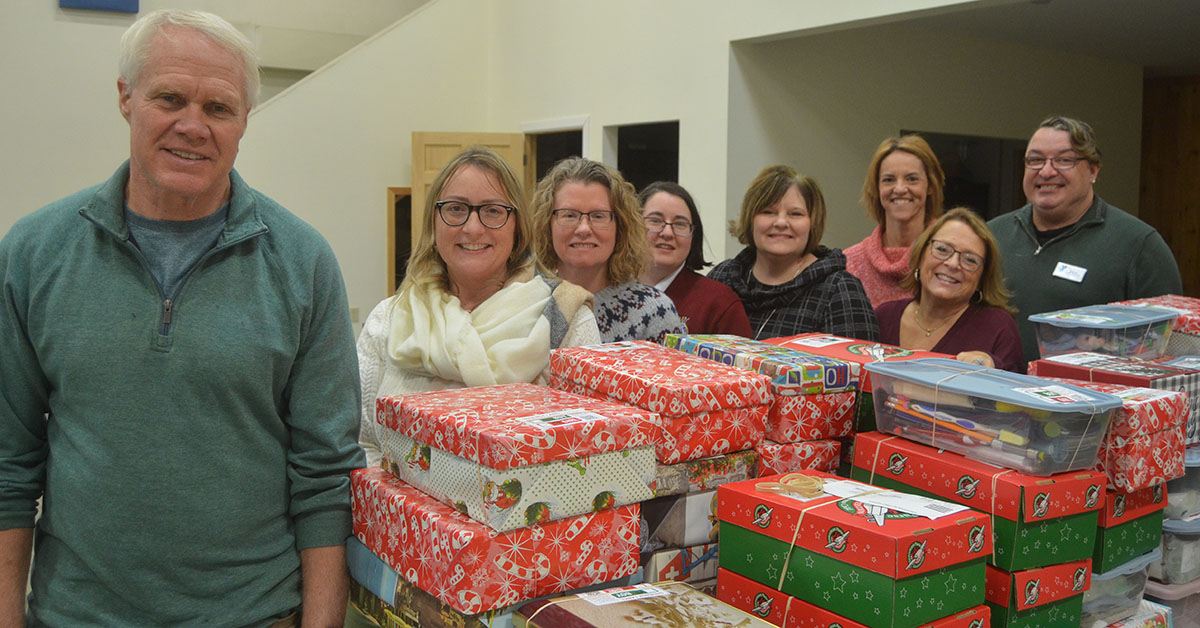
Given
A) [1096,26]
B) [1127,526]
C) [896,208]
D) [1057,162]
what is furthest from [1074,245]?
[1096,26]

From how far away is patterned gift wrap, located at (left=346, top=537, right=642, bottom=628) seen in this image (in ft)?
4.01

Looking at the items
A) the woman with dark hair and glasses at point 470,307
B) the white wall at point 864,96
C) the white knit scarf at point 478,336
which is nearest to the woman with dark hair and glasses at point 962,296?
the woman with dark hair and glasses at point 470,307

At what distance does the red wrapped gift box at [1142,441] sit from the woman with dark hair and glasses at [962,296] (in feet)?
2.61

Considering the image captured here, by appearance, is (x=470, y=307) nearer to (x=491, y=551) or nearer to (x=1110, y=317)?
(x=491, y=551)

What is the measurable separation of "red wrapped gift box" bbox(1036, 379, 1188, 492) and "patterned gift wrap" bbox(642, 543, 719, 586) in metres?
0.67

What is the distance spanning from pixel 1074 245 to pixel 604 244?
185 cm

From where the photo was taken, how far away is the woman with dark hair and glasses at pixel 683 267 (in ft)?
8.28

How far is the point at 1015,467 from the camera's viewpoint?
4.64ft

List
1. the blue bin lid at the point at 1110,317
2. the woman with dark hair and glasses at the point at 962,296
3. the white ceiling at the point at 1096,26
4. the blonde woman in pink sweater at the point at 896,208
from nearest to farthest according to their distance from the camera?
the blue bin lid at the point at 1110,317 → the woman with dark hair and glasses at the point at 962,296 → the blonde woman in pink sweater at the point at 896,208 → the white ceiling at the point at 1096,26

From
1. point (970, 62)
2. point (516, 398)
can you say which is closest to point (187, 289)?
point (516, 398)

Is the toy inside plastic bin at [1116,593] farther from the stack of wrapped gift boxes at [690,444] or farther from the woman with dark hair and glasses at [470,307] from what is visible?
the woman with dark hair and glasses at [470,307]

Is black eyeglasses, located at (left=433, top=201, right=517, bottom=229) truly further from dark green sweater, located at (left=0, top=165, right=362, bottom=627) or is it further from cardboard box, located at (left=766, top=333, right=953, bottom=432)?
cardboard box, located at (left=766, top=333, right=953, bottom=432)

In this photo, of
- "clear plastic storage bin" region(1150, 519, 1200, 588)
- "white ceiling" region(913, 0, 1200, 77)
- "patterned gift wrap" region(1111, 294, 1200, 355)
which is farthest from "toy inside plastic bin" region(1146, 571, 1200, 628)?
"white ceiling" region(913, 0, 1200, 77)

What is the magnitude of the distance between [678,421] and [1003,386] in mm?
540
